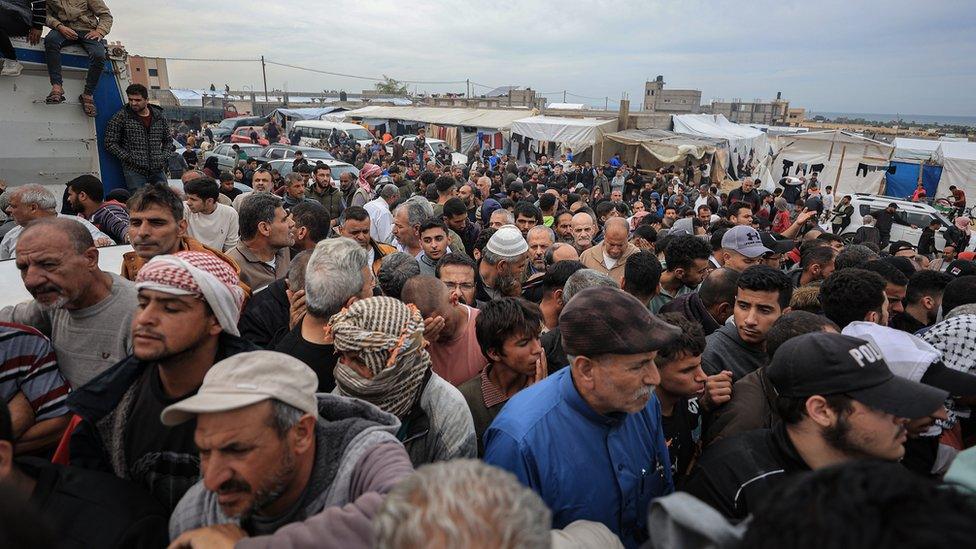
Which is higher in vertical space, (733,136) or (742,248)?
(733,136)

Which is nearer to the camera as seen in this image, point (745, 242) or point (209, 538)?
point (209, 538)

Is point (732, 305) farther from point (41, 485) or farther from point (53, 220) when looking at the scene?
point (53, 220)

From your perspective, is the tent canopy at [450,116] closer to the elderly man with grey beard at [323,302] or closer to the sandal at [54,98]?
the sandal at [54,98]

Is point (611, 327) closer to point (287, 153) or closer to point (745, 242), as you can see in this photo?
point (745, 242)

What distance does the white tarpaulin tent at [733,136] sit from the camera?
23609 mm

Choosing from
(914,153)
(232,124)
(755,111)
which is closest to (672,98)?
(755,111)

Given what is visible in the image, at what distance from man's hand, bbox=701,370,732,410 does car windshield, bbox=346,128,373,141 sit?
2583cm

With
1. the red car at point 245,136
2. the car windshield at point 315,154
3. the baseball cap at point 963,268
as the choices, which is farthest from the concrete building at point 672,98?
the baseball cap at point 963,268

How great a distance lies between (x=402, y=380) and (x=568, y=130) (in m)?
21.5

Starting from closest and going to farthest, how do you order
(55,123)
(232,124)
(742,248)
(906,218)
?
(742,248)
(55,123)
(906,218)
(232,124)

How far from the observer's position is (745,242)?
5.25 m

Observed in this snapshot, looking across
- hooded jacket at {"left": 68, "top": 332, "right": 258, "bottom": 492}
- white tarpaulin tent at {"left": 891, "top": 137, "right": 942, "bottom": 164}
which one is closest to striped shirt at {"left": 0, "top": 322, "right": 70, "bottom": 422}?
hooded jacket at {"left": 68, "top": 332, "right": 258, "bottom": 492}

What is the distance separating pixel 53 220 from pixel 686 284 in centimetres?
470

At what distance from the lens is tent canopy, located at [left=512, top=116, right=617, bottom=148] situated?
21.8 meters
